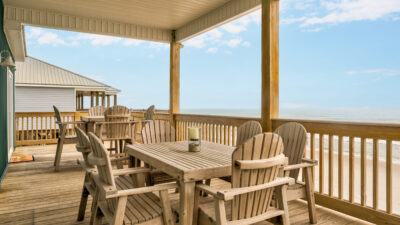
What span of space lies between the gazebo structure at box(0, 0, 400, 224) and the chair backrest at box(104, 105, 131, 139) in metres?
1.47

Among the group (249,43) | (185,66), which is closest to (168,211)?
(249,43)

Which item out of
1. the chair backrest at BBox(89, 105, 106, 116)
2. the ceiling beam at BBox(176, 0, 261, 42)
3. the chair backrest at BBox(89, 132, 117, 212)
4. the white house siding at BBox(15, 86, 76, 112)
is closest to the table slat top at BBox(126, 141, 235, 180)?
the chair backrest at BBox(89, 132, 117, 212)

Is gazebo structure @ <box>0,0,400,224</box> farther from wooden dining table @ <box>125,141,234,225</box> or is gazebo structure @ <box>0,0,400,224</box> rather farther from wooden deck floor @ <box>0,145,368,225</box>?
wooden deck floor @ <box>0,145,368,225</box>

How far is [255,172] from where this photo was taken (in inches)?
62.3

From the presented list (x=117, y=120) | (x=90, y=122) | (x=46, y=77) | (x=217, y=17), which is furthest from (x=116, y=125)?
(x=46, y=77)

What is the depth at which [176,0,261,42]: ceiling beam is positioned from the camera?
4.46 metres

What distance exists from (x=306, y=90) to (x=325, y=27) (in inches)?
303

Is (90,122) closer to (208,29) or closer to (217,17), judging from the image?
(208,29)

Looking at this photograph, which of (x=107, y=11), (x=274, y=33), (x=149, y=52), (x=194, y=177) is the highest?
(x=149, y=52)

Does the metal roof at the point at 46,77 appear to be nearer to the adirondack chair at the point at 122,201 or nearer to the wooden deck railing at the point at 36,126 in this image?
the wooden deck railing at the point at 36,126

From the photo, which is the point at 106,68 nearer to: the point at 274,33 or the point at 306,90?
the point at 306,90

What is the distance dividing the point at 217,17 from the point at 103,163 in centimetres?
427

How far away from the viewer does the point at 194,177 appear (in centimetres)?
173

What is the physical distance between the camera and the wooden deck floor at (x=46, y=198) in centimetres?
279
